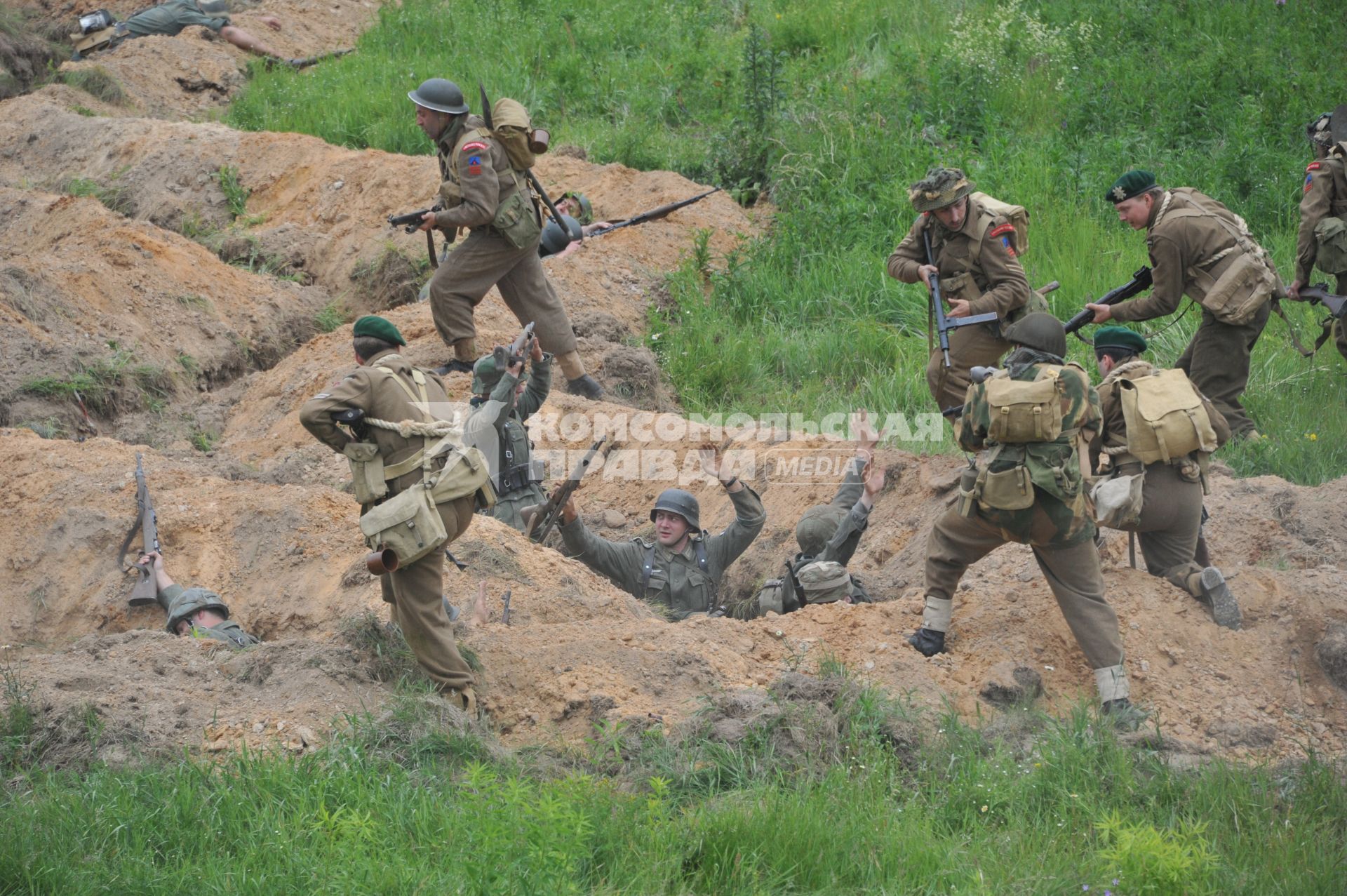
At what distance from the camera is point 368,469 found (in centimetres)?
532

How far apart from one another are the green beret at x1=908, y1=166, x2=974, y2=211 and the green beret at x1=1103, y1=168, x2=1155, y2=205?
2.89 feet

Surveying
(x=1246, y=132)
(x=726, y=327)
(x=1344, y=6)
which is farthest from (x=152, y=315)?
(x=1344, y=6)

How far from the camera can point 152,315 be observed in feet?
35.4


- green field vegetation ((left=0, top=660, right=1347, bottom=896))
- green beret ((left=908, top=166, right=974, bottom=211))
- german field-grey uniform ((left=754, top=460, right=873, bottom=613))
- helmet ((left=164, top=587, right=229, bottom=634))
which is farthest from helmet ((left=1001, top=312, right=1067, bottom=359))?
helmet ((left=164, top=587, right=229, bottom=634))

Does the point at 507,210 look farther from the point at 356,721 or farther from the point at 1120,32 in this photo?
the point at 1120,32

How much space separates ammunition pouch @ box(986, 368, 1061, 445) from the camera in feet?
16.9

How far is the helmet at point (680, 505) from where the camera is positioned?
766 cm

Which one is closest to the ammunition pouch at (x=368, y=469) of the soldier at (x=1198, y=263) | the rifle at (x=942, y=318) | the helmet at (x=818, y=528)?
the helmet at (x=818, y=528)

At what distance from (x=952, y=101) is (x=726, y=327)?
12.9 feet

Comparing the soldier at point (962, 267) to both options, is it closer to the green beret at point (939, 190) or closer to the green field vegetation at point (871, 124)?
the green beret at point (939, 190)

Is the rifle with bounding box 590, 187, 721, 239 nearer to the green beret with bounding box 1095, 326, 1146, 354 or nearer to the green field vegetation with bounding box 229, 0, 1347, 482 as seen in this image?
the green field vegetation with bounding box 229, 0, 1347, 482

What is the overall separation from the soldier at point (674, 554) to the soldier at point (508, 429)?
489 millimetres

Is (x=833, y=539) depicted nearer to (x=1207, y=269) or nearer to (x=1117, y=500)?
(x=1117, y=500)

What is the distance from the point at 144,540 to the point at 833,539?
381 cm
